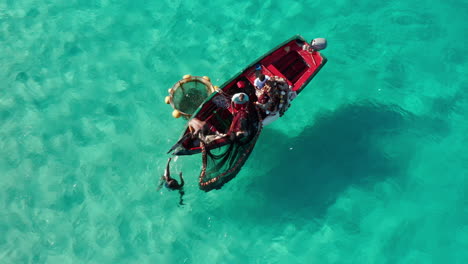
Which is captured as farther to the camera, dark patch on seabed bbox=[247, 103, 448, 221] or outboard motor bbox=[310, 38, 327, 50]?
dark patch on seabed bbox=[247, 103, 448, 221]

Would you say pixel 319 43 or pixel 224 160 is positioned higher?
pixel 319 43

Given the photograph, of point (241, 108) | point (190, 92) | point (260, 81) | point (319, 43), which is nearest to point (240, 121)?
point (241, 108)

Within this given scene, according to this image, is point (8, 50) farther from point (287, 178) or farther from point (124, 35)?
point (287, 178)

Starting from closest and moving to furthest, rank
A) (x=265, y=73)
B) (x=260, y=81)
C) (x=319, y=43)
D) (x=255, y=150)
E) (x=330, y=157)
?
(x=260, y=81)
(x=319, y=43)
(x=265, y=73)
(x=255, y=150)
(x=330, y=157)

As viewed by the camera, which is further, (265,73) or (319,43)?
(265,73)

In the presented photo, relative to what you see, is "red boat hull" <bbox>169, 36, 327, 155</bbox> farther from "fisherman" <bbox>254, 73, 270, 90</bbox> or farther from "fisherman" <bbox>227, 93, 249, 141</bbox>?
"fisherman" <bbox>254, 73, 270, 90</bbox>

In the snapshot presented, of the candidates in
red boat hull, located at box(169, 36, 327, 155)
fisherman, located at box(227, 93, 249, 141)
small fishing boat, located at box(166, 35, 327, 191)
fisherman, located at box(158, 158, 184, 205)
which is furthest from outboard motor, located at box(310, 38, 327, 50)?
fisherman, located at box(158, 158, 184, 205)

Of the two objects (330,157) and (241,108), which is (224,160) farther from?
(330,157)
